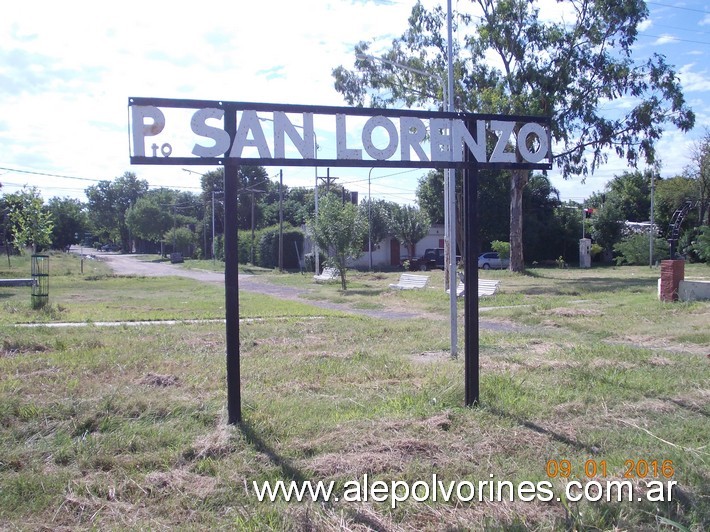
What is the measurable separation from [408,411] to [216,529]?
9.45ft

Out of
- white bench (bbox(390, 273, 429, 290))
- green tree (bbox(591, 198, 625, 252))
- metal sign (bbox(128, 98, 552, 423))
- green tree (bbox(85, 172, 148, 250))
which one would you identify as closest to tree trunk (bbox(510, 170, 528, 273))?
white bench (bbox(390, 273, 429, 290))

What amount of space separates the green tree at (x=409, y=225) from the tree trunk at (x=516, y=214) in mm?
15486

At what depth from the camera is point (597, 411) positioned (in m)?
6.86

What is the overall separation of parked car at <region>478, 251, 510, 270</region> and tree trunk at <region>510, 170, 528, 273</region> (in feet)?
42.5

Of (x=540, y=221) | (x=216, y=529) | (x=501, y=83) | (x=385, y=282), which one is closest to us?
(x=216, y=529)

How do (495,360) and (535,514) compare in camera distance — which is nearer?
(535,514)

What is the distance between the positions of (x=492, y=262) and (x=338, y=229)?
22562 mm

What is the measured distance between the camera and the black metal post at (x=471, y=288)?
22.9 feet

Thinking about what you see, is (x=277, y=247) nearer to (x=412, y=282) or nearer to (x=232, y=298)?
(x=412, y=282)

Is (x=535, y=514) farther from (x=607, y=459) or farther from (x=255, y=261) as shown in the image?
(x=255, y=261)

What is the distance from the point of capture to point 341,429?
6.05 metres

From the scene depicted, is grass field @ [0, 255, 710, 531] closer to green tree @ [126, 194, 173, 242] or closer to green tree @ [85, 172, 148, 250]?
green tree @ [126, 194, 173, 242]

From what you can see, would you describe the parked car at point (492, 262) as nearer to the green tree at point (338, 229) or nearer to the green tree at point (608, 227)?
the green tree at point (608, 227)

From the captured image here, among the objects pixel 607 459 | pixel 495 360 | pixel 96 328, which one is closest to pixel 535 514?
pixel 607 459
